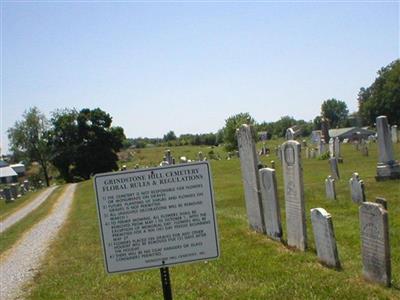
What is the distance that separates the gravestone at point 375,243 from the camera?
7.14 metres

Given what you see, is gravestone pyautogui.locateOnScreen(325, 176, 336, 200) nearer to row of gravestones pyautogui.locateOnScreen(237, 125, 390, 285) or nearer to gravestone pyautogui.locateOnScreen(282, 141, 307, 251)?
row of gravestones pyautogui.locateOnScreen(237, 125, 390, 285)

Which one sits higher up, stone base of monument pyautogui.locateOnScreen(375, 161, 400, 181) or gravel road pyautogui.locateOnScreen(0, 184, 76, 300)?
stone base of monument pyautogui.locateOnScreen(375, 161, 400, 181)

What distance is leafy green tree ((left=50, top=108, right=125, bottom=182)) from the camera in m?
70.1

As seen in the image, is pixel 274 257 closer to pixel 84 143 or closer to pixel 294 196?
pixel 294 196

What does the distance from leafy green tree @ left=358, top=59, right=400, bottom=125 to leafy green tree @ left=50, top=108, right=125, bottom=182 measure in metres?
43.9

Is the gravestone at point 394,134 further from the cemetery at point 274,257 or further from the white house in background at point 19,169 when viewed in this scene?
the white house in background at point 19,169

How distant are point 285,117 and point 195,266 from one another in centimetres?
14745

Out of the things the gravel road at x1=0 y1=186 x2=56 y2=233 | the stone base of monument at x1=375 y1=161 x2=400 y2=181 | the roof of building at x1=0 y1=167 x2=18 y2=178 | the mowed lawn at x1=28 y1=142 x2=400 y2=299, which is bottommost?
the gravel road at x1=0 y1=186 x2=56 y2=233

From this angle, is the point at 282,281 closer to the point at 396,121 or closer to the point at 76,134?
the point at 76,134

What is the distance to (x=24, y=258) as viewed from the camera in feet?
43.9

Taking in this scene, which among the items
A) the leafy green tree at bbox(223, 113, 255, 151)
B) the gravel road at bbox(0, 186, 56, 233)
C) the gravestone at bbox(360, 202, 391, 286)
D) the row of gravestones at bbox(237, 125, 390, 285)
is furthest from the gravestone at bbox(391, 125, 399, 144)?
the gravestone at bbox(360, 202, 391, 286)

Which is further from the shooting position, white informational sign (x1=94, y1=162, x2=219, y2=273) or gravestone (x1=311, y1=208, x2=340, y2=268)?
gravestone (x1=311, y1=208, x2=340, y2=268)

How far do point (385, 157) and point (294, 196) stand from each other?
11.5m

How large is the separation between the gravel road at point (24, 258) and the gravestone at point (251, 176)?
5044 millimetres
